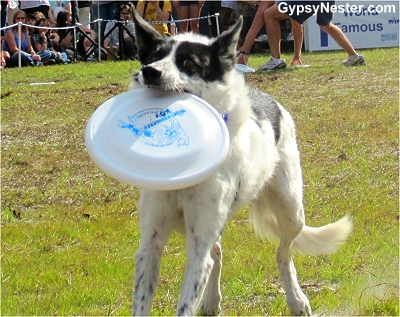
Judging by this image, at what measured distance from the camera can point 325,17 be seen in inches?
514

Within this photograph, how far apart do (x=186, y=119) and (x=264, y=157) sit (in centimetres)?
78

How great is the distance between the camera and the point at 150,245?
4.02 m

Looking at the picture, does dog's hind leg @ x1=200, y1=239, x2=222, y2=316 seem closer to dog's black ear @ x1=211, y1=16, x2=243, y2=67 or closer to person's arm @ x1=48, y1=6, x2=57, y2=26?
dog's black ear @ x1=211, y1=16, x2=243, y2=67

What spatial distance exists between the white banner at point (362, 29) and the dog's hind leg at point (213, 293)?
14994 mm

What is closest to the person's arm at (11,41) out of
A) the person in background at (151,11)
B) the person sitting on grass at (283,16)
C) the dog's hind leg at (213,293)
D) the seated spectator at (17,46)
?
the seated spectator at (17,46)

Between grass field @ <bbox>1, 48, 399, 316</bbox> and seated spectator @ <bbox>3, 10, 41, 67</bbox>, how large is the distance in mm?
5746

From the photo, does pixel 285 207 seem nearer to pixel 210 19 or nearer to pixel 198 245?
pixel 198 245

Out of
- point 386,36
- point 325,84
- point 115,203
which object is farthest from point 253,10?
point 115,203

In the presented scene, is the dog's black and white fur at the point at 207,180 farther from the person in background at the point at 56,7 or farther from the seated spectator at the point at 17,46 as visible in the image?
the person in background at the point at 56,7

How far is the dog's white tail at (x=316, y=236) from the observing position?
208 inches

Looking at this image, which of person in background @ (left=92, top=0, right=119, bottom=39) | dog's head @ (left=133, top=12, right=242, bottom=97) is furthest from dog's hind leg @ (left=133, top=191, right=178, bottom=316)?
person in background @ (left=92, top=0, right=119, bottom=39)

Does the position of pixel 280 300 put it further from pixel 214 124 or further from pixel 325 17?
pixel 325 17

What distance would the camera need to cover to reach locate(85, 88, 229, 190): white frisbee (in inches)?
149

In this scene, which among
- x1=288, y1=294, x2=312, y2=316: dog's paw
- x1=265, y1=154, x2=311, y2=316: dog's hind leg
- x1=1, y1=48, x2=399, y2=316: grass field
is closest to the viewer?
x1=288, y1=294, x2=312, y2=316: dog's paw
